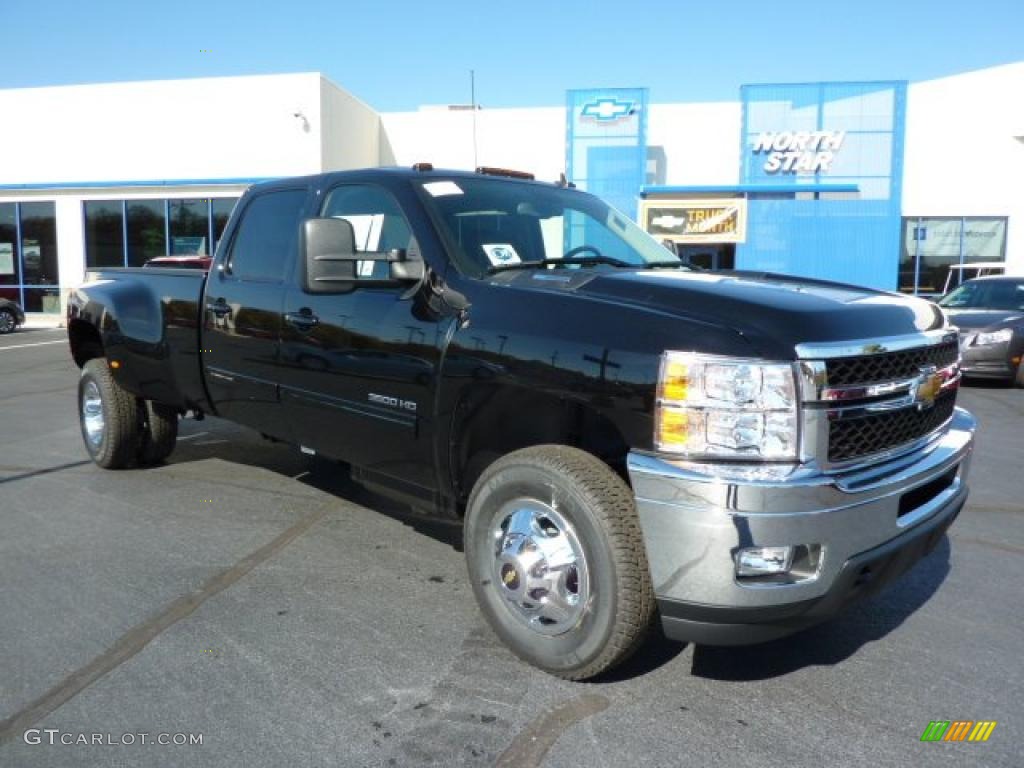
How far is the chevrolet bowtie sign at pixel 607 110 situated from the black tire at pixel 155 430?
63.6 ft

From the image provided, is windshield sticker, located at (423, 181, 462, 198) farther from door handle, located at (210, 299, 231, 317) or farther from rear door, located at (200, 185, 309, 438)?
door handle, located at (210, 299, 231, 317)

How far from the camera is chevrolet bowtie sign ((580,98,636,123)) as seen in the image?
23.0 metres

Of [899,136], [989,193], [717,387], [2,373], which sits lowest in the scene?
[2,373]

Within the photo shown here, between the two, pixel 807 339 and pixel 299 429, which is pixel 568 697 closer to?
pixel 807 339

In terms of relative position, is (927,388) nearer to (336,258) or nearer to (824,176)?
(336,258)

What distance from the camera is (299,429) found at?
4.34 metres

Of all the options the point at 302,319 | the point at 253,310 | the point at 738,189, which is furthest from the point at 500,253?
the point at 738,189

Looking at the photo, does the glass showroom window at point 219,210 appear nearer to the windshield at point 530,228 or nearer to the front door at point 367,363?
the front door at point 367,363

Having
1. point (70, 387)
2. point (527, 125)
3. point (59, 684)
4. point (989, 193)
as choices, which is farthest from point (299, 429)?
point (989, 193)

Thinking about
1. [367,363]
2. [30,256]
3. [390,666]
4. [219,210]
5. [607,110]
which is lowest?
[390,666]

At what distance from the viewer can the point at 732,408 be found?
98.3 inches

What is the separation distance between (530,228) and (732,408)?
1.85 m

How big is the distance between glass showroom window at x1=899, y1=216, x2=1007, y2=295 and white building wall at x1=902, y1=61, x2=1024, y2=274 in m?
0.21

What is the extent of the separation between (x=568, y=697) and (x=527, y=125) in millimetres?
23186
